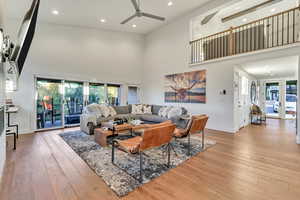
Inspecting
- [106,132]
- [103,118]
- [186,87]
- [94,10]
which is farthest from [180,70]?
[106,132]

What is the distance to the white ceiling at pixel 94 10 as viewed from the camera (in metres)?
4.79

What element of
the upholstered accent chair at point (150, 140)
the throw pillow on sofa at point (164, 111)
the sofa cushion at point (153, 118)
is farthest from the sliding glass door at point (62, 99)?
the upholstered accent chair at point (150, 140)

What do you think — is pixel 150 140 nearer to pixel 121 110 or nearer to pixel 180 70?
pixel 121 110

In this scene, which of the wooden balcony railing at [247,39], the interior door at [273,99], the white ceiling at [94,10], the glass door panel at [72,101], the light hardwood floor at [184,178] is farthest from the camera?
the interior door at [273,99]

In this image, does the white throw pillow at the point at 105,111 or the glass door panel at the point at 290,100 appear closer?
the white throw pillow at the point at 105,111

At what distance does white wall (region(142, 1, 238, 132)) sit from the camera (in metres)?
5.28

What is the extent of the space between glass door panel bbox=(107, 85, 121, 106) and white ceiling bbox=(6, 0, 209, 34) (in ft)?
9.56

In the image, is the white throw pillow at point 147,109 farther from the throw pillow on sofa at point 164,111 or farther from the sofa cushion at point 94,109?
the sofa cushion at point 94,109

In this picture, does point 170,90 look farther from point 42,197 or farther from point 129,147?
point 42,197

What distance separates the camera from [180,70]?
6684 mm

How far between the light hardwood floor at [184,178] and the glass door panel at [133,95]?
16.1ft

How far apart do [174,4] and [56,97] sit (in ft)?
19.4

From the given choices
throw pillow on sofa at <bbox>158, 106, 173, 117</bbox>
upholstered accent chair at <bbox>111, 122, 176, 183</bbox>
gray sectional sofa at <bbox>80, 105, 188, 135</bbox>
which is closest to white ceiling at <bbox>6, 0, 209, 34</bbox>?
gray sectional sofa at <bbox>80, 105, 188, 135</bbox>

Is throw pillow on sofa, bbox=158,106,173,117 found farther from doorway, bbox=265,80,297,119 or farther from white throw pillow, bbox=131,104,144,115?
doorway, bbox=265,80,297,119
